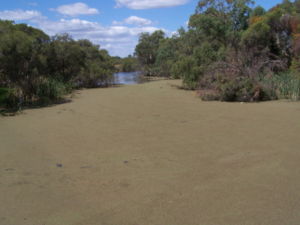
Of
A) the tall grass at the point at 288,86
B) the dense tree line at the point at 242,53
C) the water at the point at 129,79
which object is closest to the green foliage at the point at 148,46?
the water at the point at 129,79

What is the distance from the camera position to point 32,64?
1490 cm

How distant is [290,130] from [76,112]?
26.4 feet

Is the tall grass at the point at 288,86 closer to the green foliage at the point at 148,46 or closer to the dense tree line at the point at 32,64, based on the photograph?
the dense tree line at the point at 32,64

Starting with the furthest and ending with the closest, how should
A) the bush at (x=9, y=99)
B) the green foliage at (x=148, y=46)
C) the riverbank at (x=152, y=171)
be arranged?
the green foliage at (x=148, y=46)
the bush at (x=9, y=99)
the riverbank at (x=152, y=171)

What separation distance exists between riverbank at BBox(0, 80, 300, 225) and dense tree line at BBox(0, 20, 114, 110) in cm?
414

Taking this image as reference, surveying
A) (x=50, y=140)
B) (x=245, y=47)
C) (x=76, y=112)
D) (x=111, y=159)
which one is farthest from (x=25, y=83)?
(x=245, y=47)

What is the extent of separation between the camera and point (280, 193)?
4.64 metres

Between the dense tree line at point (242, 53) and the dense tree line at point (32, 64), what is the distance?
7922 mm

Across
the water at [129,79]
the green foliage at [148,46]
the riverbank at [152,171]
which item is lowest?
the riverbank at [152,171]

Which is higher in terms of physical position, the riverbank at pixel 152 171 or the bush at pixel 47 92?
the bush at pixel 47 92

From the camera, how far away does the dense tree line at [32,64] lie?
13.5m

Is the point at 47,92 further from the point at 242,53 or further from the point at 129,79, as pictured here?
the point at 129,79

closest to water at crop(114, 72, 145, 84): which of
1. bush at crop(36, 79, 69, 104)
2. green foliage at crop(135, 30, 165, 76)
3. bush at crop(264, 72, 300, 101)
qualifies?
green foliage at crop(135, 30, 165, 76)

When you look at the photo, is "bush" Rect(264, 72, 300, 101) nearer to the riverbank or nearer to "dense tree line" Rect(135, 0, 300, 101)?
"dense tree line" Rect(135, 0, 300, 101)
